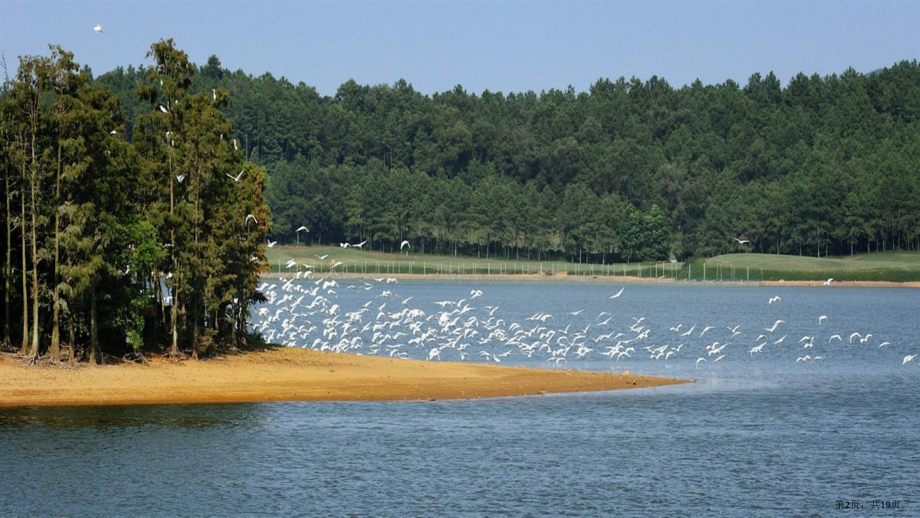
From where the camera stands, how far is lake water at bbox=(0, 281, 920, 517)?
Answer: 33156mm

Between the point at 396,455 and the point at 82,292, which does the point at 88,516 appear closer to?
the point at 396,455

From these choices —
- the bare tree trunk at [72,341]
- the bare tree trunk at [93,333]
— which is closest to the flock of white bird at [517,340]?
the bare tree trunk at [93,333]

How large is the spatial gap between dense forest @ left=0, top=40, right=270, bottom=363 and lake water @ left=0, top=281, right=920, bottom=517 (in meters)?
7.97

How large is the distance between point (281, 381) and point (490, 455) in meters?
16.4

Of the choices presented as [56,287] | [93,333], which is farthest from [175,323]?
[56,287]

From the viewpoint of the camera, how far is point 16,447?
3775cm

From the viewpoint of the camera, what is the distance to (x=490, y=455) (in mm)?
39812

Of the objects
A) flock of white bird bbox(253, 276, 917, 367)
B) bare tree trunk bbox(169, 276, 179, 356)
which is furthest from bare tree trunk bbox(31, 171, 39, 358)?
flock of white bird bbox(253, 276, 917, 367)

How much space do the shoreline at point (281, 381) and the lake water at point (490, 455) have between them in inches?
76.6

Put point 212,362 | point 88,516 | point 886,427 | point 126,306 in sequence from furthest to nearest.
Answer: point 212,362
point 126,306
point 886,427
point 88,516

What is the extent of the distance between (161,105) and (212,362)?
476 inches

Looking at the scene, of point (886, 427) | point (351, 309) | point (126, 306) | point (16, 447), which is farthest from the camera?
point (351, 309)

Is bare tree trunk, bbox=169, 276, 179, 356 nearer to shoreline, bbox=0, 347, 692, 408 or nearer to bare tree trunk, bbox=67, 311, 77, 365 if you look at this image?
shoreline, bbox=0, 347, 692, 408

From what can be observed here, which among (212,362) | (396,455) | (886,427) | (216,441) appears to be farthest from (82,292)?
(886,427)
